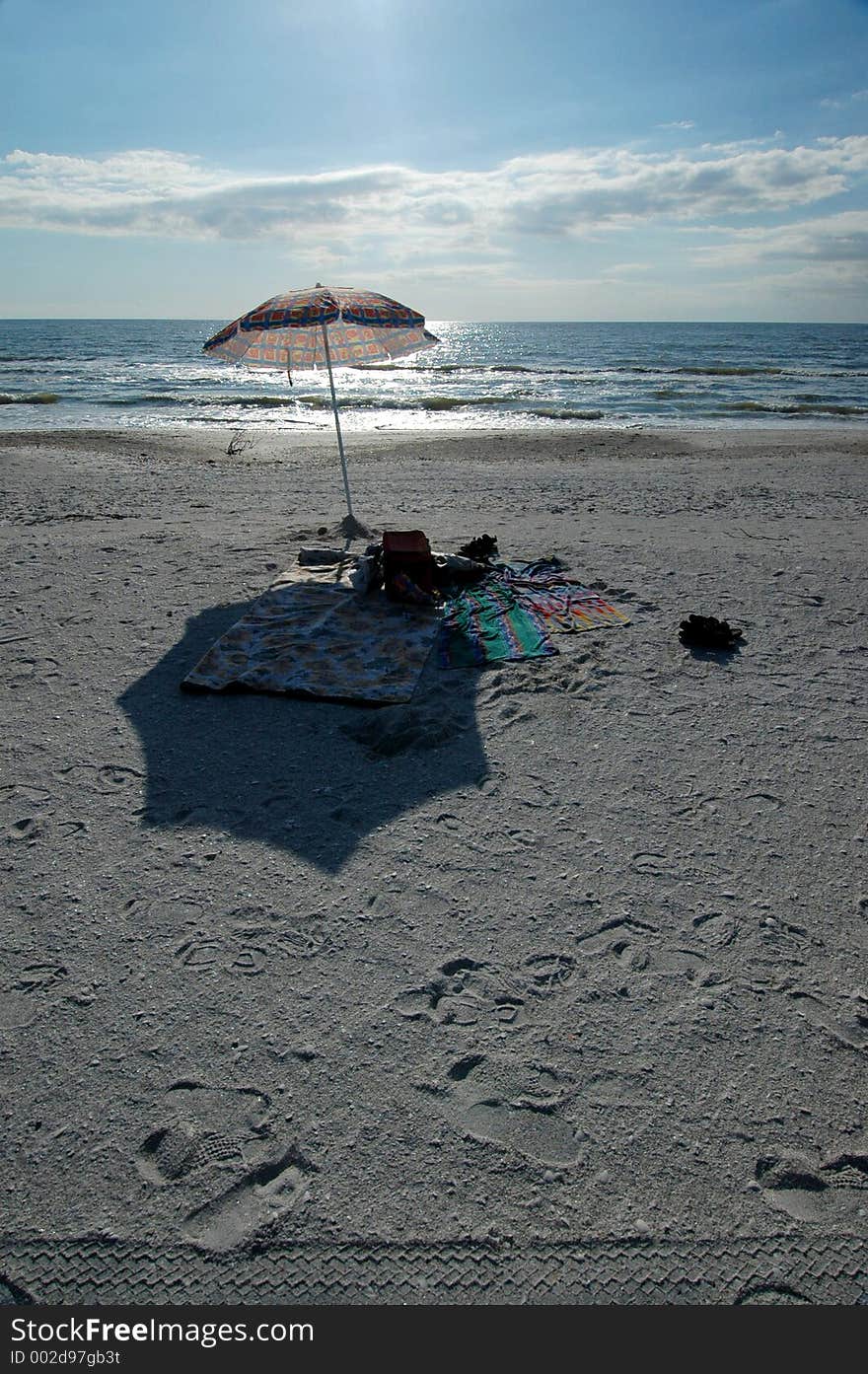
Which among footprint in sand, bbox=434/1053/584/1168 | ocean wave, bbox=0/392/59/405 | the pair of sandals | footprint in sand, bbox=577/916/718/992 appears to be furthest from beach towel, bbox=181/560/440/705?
ocean wave, bbox=0/392/59/405

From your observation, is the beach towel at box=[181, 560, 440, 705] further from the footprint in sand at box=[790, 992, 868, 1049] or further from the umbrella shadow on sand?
the footprint in sand at box=[790, 992, 868, 1049]

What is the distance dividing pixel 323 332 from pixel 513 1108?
6369mm

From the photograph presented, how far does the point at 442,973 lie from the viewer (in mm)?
2521

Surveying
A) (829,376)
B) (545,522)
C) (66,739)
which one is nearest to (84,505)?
(545,522)

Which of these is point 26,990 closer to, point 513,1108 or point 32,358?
point 513,1108

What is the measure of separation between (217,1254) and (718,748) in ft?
9.70

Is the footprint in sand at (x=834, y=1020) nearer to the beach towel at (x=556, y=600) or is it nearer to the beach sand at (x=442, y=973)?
the beach sand at (x=442, y=973)

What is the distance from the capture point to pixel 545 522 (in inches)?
318

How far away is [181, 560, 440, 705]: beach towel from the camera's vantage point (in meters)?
4.45

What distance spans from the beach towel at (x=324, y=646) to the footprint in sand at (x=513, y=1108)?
236 cm

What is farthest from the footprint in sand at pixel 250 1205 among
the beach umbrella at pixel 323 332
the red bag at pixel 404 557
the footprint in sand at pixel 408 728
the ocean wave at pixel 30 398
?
the ocean wave at pixel 30 398

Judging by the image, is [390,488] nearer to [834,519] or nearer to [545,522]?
[545,522]

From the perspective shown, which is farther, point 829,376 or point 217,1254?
point 829,376

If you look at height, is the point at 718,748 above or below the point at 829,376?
below
